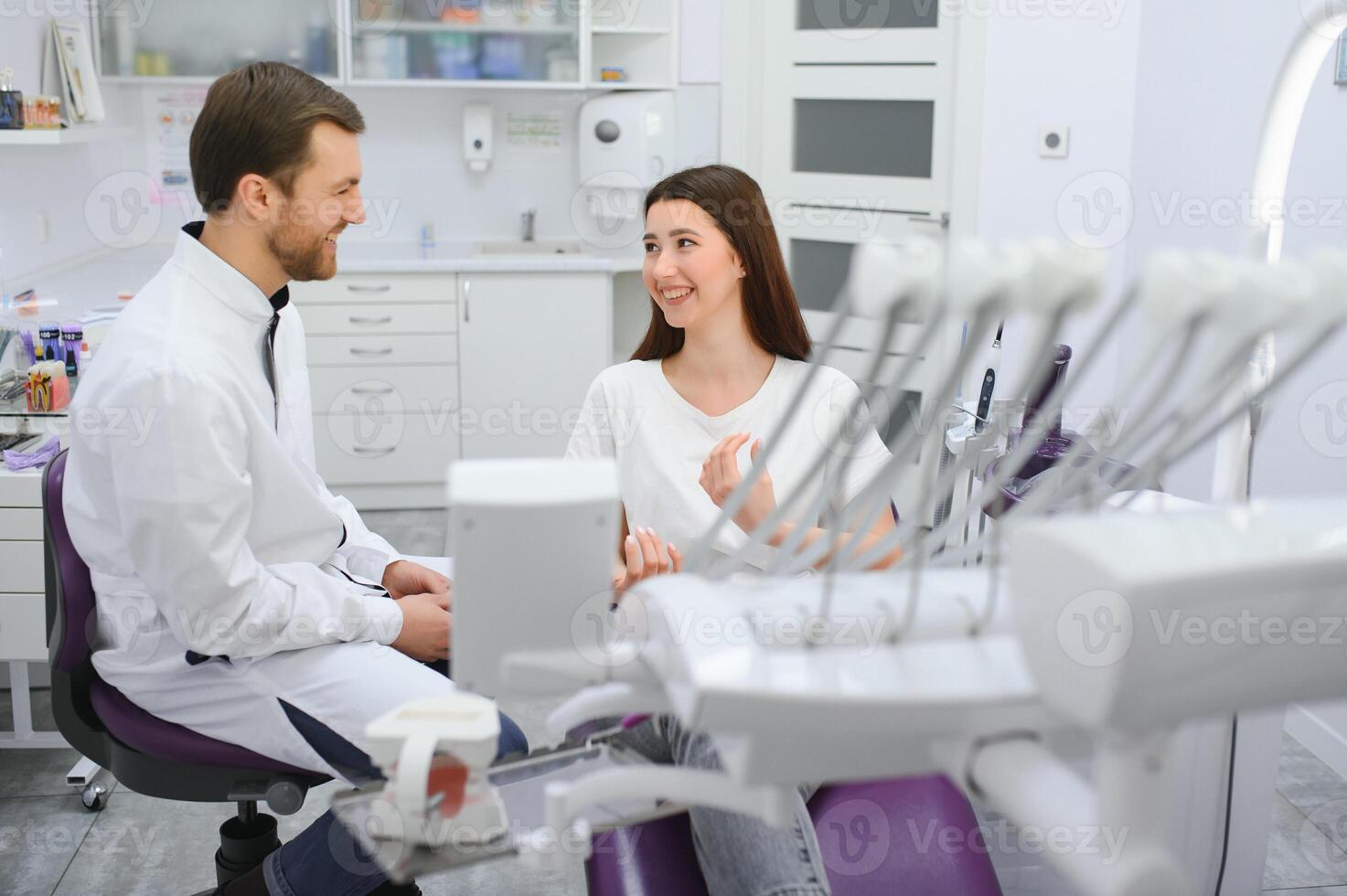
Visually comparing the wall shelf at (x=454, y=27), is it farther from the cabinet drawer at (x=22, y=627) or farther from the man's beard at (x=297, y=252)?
the man's beard at (x=297, y=252)

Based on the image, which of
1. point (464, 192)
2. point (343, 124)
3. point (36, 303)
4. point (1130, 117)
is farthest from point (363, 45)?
point (343, 124)

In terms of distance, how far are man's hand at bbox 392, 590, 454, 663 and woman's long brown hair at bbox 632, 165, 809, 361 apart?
632 mm

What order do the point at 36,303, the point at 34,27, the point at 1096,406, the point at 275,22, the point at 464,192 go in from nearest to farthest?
the point at 36,303 → the point at 34,27 → the point at 1096,406 → the point at 275,22 → the point at 464,192

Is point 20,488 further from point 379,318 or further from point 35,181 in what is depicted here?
point 379,318

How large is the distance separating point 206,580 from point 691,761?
0.61 metres

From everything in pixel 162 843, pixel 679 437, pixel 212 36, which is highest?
pixel 212 36

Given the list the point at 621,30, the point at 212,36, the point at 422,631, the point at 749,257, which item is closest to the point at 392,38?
the point at 212,36

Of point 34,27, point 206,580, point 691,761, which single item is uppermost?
point 34,27

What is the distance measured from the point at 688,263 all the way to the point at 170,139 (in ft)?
11.3

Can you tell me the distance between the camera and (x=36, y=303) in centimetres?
288

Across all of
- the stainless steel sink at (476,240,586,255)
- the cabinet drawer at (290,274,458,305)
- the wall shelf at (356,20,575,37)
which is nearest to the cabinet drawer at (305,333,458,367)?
the cabinet drawer at (290,274,458,305)

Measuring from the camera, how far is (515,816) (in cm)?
95

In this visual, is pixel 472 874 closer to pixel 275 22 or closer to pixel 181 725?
pixel 181 725

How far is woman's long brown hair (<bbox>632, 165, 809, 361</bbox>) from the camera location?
204cm
